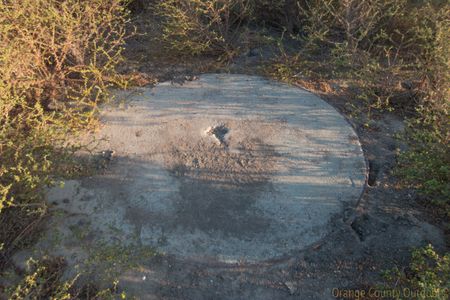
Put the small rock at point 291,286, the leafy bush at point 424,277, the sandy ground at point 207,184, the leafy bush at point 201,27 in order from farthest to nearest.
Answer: the leafy bush at point 201,27 < the sandy ground at point 207,184 < the small rock at point 291,286 < the leafy bush at point 424,277

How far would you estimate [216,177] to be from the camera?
330 cm

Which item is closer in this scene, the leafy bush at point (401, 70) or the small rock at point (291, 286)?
the small rock at point (291, 286)

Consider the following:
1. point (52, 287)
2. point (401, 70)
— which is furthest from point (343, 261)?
point (401, 70)

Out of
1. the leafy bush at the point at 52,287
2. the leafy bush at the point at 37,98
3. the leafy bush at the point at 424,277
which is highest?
the leafy bush at the point at 37,98

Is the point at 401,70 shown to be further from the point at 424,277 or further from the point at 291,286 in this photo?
the point at 291,286

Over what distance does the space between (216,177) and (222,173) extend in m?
0.06

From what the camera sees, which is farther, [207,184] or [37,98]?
[37,98]

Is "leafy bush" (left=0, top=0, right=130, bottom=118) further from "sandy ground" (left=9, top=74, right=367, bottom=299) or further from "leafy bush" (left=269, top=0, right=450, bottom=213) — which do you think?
"leafy bush" (left=269, top=0, right=450, bottom=213)

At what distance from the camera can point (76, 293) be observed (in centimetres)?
264

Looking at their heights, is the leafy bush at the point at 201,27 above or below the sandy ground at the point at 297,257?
above

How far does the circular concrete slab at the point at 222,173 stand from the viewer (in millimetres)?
2949

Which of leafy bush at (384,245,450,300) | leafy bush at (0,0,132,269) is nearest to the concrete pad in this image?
leafy bush at (0,0,132,269)

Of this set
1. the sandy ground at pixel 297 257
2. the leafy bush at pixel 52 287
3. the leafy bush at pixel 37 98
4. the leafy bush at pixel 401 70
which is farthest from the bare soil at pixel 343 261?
the leafy bush at pixel 37 98

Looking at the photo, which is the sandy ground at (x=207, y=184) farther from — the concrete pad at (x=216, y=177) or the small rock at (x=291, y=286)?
the small rock at (x=291, y=286)
